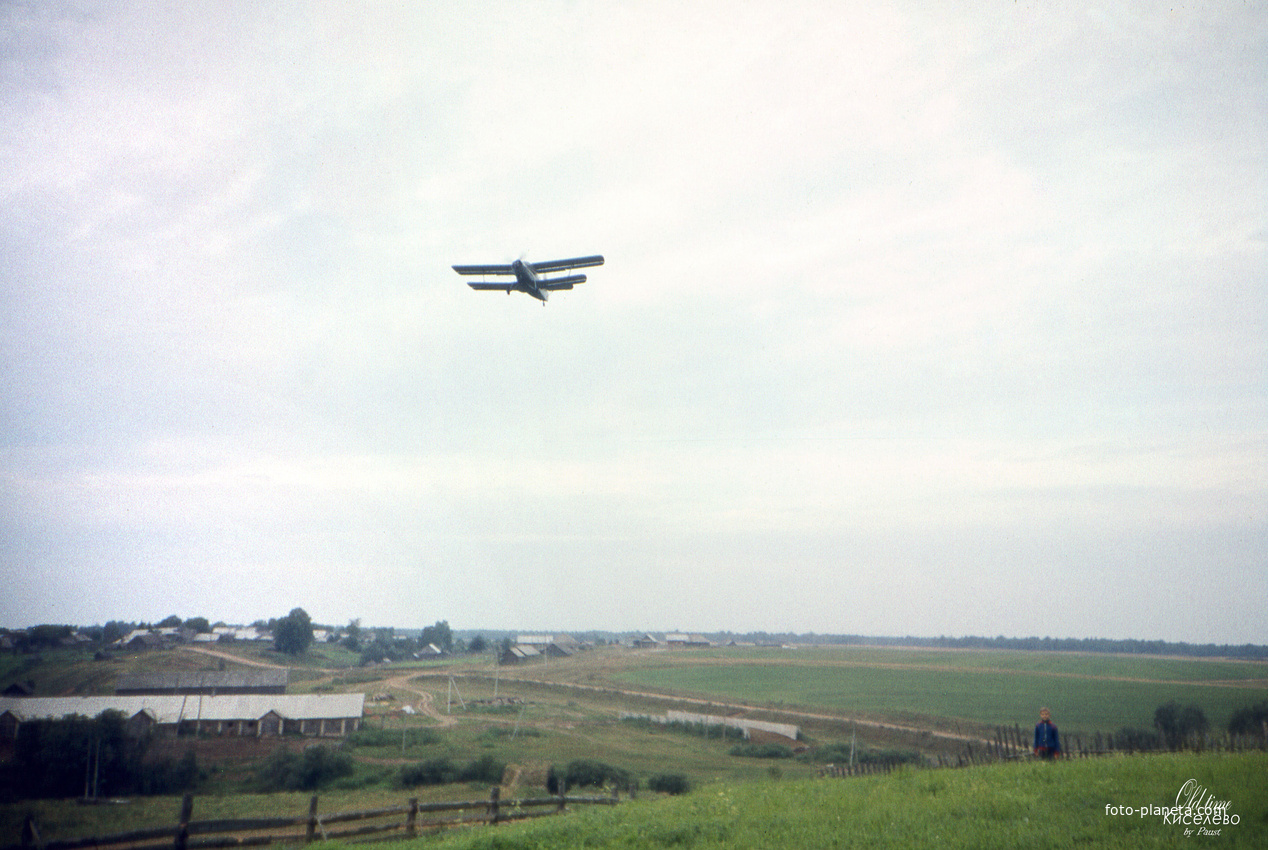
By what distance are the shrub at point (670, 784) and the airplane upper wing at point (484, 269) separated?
2194 centimetres

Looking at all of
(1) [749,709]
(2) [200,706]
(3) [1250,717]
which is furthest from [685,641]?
(3) [1250,717]

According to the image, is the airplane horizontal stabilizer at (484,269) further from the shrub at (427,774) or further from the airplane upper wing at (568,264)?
the shrub at (427,774)

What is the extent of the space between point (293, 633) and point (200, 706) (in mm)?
55194

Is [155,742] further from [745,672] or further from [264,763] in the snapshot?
[745,672]

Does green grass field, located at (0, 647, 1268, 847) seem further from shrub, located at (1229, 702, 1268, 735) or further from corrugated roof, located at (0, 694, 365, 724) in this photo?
shrub, located at (1229, 702, 1268, 735)

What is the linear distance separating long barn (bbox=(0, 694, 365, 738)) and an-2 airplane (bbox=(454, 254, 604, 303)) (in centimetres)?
3694

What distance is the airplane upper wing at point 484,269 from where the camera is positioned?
23750 millimetres

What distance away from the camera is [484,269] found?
79.0 ft

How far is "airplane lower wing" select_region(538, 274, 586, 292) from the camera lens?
79.6ft

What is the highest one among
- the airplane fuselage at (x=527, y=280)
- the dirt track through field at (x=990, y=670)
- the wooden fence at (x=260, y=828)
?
the airplane fuselage at (x=527, y=280)

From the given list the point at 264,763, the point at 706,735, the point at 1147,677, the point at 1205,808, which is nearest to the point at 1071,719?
the point at 706,735

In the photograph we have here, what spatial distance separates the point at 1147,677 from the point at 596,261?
91.8m

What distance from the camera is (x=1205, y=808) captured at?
387 inches

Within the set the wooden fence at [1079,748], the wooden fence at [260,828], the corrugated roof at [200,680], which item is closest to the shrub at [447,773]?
the wooden fence at [260,828]
